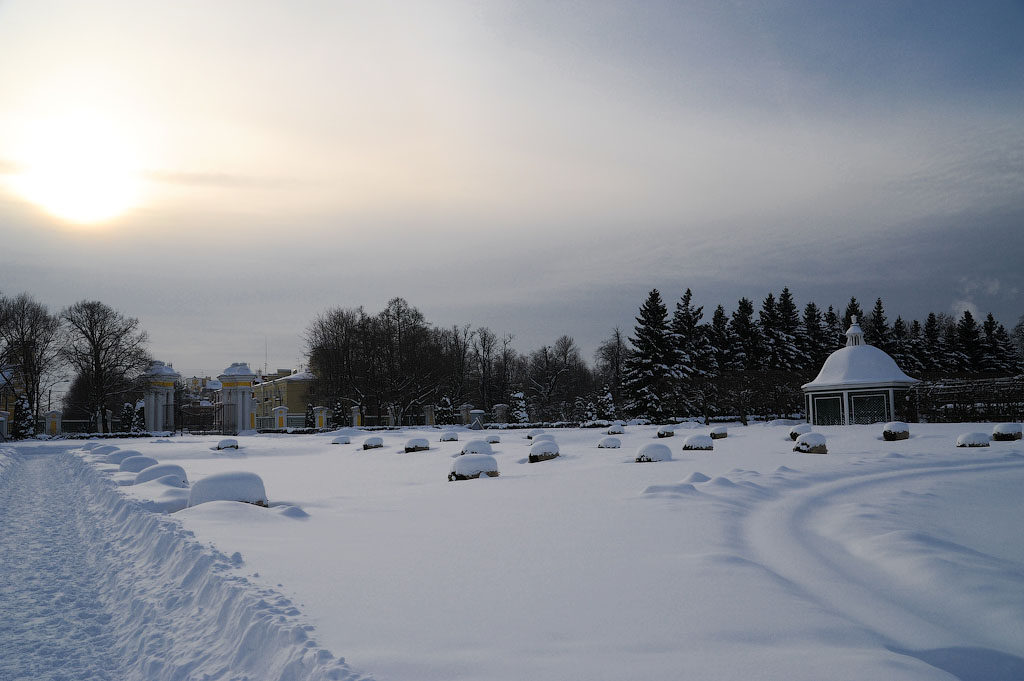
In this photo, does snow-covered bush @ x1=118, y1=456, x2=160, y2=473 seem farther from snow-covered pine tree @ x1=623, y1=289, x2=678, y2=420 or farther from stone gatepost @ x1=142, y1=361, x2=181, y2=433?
stone gatepost @ x1=142, y1=361, x2=181, y2=433

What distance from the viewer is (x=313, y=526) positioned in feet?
33.5

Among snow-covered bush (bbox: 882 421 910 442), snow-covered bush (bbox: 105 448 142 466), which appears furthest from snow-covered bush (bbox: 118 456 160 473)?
snow-covered bush (bbox: 882 421 910 442)

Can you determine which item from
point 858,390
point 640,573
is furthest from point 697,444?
point 640,573

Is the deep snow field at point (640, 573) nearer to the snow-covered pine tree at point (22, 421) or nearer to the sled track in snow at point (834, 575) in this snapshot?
the sled track in snow at point (834, 575)

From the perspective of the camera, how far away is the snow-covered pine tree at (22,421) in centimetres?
5044

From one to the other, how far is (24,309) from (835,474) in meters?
59.7

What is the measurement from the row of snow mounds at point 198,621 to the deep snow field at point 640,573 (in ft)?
0.23

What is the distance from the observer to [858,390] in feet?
109

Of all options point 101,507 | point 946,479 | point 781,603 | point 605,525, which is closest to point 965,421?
point 946,479

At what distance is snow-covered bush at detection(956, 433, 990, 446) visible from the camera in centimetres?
2198

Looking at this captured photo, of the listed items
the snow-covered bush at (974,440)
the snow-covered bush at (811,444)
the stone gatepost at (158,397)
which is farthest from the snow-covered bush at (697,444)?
the stone gatepost at (158,397)

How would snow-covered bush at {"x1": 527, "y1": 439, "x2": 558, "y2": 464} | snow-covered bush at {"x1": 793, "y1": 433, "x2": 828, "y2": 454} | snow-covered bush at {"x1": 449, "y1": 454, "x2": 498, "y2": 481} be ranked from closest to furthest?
snow-covered bush at {"x1": 449, "y1": 454, "x2": 498, "y2": 481}, snow-covered bush at {"x1": 793, "y1": 433, "x2": 828, "y2": 454}, snow-covered bush at {"x1": 527, "y1": 439, "x2": 558, "y2": 464}

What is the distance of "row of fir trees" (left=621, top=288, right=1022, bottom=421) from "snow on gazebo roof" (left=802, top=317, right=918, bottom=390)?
7.36 meters

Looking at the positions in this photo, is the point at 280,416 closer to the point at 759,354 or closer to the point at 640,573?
the point at 759,354
